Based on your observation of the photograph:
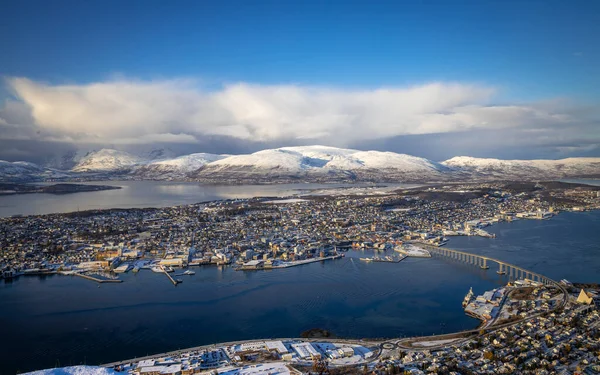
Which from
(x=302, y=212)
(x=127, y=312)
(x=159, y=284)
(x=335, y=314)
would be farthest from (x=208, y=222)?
(x=335, y=314)

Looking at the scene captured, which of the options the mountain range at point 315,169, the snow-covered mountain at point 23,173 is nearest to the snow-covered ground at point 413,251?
the mountain range at point 315,169

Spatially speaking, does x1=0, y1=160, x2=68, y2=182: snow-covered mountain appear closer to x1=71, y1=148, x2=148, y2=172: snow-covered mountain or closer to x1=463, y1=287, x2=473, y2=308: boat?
x1=71, y1=148, x2=148, y2=172: snow-covered mountain

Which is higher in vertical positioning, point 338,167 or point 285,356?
point 338,167

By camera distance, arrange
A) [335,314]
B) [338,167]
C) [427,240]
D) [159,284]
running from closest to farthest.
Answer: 1. [335,314]
2. [159,284]
3. [427,240]
4. [338,167]

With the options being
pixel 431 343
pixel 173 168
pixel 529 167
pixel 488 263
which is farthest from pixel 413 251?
pixel 529 167

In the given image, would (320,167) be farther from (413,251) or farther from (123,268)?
(123,268)

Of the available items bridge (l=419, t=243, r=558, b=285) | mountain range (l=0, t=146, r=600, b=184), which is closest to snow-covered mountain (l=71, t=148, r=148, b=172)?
mountain range (l=0, t=146, r=600, b=184)

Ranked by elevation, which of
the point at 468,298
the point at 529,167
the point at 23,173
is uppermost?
the point at 23,173

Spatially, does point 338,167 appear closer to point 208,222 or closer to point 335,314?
point 208,222
